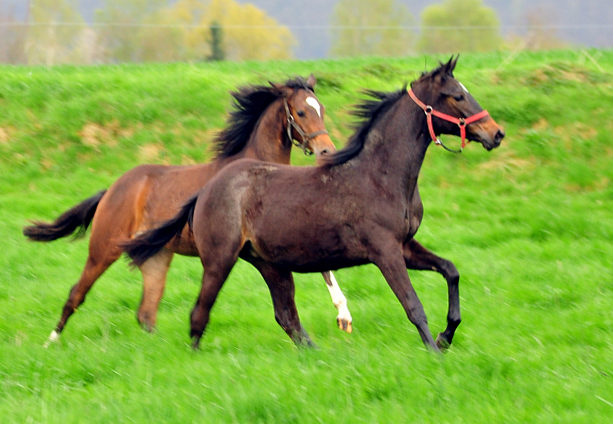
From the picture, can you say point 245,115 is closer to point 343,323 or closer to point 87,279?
point 87,279

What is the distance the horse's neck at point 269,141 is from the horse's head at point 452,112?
1840 mm

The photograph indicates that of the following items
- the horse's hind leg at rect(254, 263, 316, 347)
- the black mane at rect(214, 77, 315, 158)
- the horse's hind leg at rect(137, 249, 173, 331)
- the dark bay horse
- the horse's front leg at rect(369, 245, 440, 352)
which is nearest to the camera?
the horse's front leg at rect(369, 245, 440, 352)

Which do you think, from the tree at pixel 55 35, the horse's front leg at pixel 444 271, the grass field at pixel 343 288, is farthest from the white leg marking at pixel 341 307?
the tree at pixel 55 35

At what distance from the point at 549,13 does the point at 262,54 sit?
2007cm

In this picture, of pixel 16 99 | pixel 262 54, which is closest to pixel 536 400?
pixel 16 99

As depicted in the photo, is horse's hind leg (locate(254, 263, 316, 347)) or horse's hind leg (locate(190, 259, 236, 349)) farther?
horse's hind leg (locate(254, 263, 316, 347))

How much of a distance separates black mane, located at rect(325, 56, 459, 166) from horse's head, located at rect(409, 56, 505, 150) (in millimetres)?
13

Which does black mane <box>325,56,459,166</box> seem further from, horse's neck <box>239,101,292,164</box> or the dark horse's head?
horse's neck <box>239,101,292,164</box>

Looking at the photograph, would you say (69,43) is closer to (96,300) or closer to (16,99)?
(16,99)

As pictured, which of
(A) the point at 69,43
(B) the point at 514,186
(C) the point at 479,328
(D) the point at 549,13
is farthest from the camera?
(D) the point at 549,13

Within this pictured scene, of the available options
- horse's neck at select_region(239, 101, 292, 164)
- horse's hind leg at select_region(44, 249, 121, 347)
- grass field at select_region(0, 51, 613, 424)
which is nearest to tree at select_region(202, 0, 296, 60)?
grass field at select_region(0, 51, 613, 424)

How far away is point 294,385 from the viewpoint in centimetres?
440

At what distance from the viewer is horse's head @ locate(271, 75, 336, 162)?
22.8ft

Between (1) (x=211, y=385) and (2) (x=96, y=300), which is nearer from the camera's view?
(1) (x=211, y=385)
